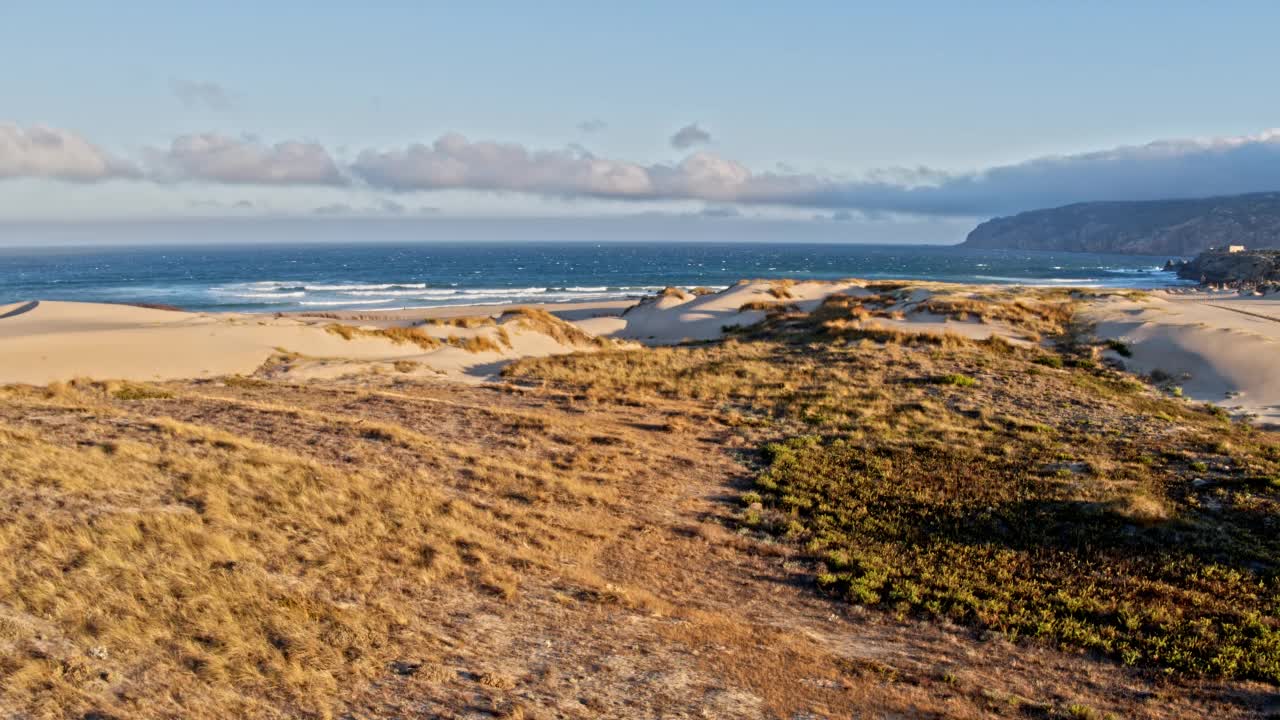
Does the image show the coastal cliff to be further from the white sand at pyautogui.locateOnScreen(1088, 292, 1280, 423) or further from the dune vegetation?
the dune vegetation

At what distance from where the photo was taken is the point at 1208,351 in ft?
102

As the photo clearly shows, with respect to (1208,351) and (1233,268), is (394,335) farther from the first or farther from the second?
(1233,268)

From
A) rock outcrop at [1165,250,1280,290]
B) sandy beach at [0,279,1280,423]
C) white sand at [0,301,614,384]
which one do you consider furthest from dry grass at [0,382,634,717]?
rock outcrop at [1165,250,1280,290]

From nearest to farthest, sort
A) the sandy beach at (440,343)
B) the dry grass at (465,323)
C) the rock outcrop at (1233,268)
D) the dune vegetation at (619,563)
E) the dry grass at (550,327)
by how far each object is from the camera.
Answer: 1. the dune vegetation at (619,563)
2. the sandy beach at (440,343)
3. the dry grass at (465,323)
4. the dry grass at (550,327)
5. the rock outcrop at (1233,268)

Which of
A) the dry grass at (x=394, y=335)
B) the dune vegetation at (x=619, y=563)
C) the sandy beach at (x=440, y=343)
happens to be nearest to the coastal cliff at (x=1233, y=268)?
the sandy beach at (x=440, y=343)

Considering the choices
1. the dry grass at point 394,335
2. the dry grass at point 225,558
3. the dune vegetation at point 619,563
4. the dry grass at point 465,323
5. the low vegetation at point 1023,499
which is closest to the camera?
the dry grass at point 225,558

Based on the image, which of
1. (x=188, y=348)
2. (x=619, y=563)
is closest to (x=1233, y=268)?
(x=188, y=348)

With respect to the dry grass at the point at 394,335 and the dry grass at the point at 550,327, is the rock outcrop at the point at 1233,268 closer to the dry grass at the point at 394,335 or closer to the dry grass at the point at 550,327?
the dry grass at the point at 550,327

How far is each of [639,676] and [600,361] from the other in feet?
87.1

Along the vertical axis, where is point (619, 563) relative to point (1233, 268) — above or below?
below

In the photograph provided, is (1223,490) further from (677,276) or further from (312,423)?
(677,276)

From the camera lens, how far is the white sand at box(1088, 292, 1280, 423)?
26.5m

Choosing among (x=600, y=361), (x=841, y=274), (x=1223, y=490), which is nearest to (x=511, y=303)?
(x=600, y=361)

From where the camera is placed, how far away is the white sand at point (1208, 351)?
26484mm
